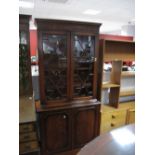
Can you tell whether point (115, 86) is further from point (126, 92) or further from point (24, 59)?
point (24, 59)

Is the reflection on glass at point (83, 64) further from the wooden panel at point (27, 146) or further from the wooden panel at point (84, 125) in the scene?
the wooden panel at point (27, 146)

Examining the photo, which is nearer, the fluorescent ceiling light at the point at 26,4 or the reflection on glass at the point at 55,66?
the reflection on glass at the point at 55,66

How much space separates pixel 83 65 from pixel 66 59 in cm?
30

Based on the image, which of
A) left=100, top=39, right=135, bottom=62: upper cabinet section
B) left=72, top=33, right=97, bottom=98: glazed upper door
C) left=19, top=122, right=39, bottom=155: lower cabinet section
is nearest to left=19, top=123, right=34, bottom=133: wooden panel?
left=19, top=122, right=39, bottom=155: lower cabinet section

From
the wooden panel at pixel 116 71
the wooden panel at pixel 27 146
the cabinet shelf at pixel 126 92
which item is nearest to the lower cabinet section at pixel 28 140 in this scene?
the wooden panel at pixel 27 146

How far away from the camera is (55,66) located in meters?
2.11

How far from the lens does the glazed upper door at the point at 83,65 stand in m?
2.18

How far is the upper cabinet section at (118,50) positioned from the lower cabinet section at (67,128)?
2.85 ft

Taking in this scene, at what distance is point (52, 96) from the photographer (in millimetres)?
2184

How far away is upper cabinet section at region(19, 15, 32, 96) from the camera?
80.1 inches

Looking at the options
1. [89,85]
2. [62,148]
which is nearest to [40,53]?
[89,85]

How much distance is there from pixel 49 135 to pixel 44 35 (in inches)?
53.0

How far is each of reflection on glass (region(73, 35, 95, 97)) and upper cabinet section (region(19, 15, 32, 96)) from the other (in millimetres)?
650
